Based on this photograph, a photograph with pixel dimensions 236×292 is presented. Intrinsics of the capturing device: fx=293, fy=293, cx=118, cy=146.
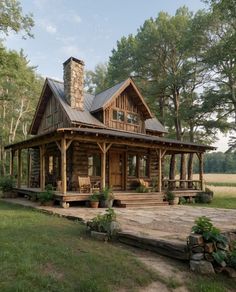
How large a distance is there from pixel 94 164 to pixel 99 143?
3.10 metres

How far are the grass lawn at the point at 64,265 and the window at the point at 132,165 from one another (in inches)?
456

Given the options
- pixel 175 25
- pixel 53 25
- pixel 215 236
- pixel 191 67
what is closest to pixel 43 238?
pixel 215 236

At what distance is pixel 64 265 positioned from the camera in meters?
5.18

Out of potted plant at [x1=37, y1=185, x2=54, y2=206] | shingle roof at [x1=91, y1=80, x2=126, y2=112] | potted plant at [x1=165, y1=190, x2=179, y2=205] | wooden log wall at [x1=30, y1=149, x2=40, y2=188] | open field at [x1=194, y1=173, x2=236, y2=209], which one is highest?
shingle roof at [x1=91, y1=80, x2=126, y2=112]

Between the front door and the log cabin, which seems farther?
the front door

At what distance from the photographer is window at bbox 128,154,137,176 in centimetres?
1881

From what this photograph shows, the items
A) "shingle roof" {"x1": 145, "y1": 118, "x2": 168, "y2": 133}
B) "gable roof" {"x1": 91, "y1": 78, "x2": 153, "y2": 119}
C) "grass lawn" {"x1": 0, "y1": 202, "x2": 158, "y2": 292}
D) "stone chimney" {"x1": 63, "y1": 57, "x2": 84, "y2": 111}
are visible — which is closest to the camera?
"grass lawn" {"x1": 0, "y1": 202, "x2": 158, "y2": 292}

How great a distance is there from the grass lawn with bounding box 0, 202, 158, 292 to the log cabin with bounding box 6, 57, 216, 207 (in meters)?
6.37

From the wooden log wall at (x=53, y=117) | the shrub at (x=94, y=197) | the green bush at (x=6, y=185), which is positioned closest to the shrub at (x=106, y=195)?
the shrub at (x=94, y=197)

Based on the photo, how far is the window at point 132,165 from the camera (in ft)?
61.7

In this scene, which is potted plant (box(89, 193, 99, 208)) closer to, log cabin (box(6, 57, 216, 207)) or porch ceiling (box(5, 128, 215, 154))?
log cabin (box(6, 57, 216, 207))

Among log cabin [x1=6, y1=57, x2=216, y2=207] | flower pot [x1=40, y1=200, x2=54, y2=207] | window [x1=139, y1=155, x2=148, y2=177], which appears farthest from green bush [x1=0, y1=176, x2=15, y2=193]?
window [x1=139, y1=155, x2=148, y2=177]

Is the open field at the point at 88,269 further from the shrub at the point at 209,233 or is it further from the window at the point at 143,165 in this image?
the window at the point at 143,165

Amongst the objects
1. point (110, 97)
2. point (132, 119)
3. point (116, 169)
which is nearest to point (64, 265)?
point (116, 169)
